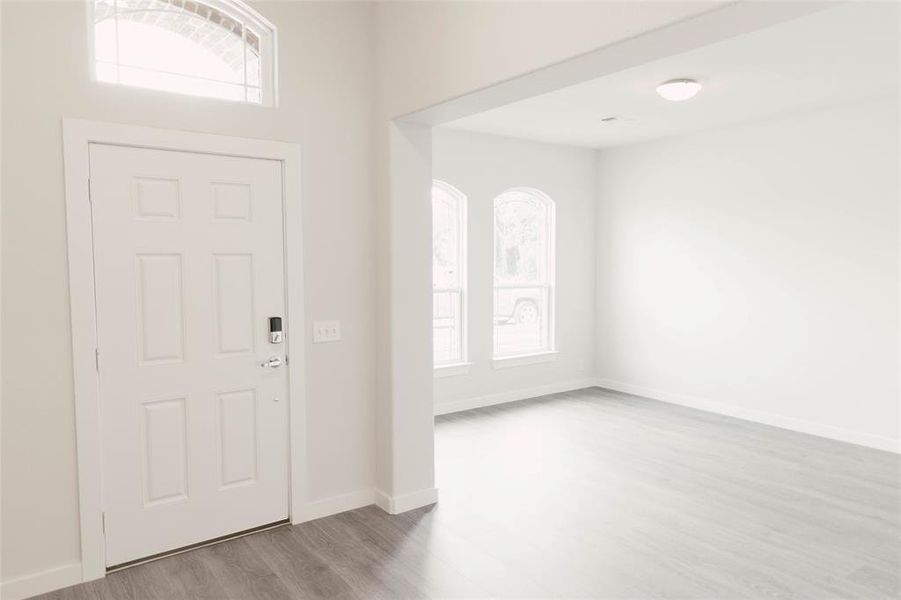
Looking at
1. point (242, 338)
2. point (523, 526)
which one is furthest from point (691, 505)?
point (242, 338)

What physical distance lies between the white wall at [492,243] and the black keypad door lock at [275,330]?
111 inches

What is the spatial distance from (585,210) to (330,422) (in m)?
4.55

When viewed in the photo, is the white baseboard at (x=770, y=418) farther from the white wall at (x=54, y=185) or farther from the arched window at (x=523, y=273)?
the white wall at (x=54, y=185)

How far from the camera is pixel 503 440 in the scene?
5.09 m

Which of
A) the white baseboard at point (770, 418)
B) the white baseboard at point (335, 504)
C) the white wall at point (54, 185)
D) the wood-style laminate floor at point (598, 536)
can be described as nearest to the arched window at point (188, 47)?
the white wall at point (54, 185)

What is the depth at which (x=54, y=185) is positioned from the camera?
2670mm

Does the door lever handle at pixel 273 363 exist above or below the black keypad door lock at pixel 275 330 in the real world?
below

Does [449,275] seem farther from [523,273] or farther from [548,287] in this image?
[548,287]

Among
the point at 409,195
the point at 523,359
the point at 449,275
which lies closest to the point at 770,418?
the point at 523,359

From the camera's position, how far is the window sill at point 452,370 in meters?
5.91

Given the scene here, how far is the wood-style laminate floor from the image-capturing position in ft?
9.06

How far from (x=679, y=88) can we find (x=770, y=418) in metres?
3.16

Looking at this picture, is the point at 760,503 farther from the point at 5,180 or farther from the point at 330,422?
the point at 5,180

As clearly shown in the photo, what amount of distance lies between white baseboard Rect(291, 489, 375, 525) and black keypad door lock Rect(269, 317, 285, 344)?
3.14 feet
